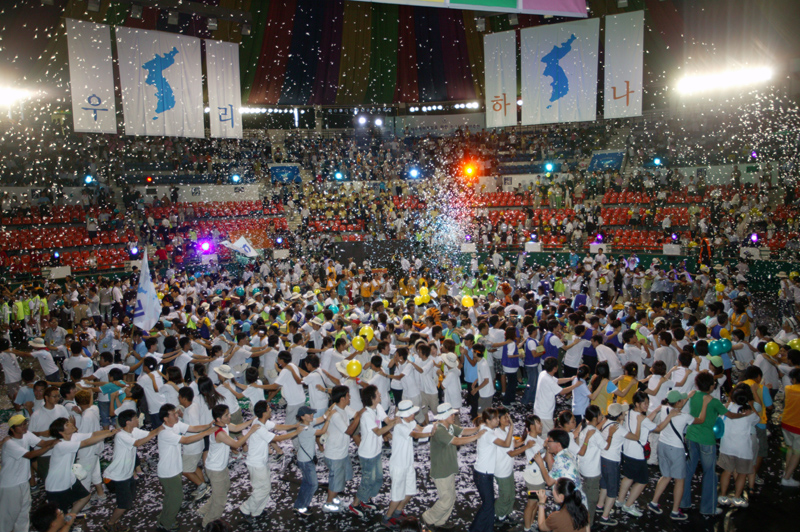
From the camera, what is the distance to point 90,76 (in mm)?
16688

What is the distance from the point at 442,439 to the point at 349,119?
1094 inches

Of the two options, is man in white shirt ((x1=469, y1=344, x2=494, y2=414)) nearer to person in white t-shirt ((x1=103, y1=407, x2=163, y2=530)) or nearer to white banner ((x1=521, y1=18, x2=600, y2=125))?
person in white t-shirt ((x1=103, y1=407, x2=163, y2=530))

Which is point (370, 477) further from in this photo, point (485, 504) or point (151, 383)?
point (151, 383)

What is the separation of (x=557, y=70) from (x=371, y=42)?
922cm

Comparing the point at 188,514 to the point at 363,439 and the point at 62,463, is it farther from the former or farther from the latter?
the point at 363,439

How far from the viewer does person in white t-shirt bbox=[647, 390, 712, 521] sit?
5482 mm

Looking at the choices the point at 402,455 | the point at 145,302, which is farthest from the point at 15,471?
the point at 402,455

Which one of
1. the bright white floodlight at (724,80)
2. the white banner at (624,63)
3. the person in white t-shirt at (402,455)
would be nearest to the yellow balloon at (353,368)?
the person in white t-shirt at (402,455)

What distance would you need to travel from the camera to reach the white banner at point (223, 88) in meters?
19.4

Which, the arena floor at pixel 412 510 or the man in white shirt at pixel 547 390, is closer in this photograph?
the arena floor at pixel 412 510

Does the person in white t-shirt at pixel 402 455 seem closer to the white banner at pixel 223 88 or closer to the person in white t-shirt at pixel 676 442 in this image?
the person in white t-shirt at pixel 676 442

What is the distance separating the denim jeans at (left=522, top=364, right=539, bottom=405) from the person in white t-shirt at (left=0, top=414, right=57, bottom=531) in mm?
6334

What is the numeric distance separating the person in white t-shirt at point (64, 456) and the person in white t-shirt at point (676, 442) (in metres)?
5.61

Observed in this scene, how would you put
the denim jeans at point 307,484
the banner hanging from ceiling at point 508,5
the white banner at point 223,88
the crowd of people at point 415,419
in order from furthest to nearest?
the white banner at point 223,88 → the banner hanging from ceiling at point 508,5 → the denim jeans at point 307,484 → the crowd of people at point 415,419
